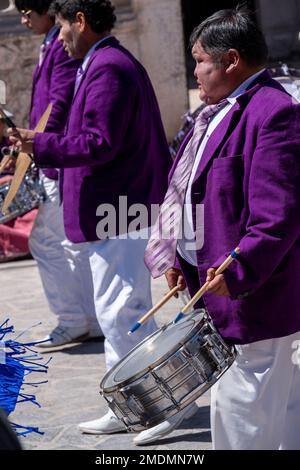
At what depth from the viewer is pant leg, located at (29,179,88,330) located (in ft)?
22.4

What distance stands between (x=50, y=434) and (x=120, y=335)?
553mm

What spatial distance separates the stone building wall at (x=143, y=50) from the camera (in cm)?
1026

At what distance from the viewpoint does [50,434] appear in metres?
5.25

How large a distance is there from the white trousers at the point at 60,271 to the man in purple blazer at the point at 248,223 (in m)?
2.92

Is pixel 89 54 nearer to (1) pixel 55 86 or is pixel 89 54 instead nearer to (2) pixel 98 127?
(2) pixel 98 127

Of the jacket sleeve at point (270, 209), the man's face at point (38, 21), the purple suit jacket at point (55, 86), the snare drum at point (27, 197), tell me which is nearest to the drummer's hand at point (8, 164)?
the snare drum at point (27, 197)

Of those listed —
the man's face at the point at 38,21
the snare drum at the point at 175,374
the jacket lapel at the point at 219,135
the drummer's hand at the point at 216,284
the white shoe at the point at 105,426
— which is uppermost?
the man's face at the point at 38,21

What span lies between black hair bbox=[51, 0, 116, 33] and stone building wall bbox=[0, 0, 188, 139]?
16.3 ft

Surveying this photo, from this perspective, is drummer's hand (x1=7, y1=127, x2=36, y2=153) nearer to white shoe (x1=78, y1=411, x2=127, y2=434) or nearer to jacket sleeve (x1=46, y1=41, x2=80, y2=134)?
jacket sleeve (x1=46, y1=41, x2=80, y2=134)

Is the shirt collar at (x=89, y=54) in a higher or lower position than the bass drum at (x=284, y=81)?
higher

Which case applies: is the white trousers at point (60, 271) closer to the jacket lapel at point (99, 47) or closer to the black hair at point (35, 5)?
the black hair at point (35, 5)

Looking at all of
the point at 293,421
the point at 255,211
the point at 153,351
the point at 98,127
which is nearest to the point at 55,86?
the point at 98,127
